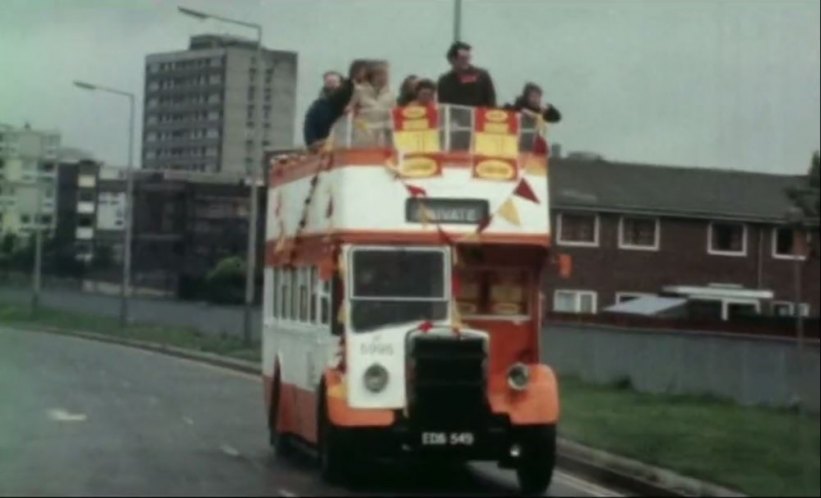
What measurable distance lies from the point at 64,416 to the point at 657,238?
944cm

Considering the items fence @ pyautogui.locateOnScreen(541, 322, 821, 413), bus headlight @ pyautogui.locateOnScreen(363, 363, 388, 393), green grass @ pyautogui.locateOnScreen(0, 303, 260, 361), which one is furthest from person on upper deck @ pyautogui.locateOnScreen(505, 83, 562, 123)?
green grass @ pyautogui.locateOnScreen(0, 303, 260, 361)

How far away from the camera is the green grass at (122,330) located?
57.9 m

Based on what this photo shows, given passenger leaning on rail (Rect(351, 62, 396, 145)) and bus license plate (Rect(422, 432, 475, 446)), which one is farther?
passenger leaning on rail (Rect(351, 62, 396, 145))

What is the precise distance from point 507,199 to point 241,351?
33.9m

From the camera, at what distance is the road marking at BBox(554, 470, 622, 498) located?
21.1 meters

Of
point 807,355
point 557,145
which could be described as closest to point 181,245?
point 557,145

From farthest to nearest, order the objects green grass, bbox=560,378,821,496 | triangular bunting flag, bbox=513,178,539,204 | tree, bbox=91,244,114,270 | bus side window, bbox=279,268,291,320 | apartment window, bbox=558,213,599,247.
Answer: tree, bbox=91,244,114,270 → apartment window, bbox=558,213,599,247 → bus side window, bbox=279,268,291,320 → triangular bunting flag, bbox=513,178,539,204 → green grass, bbox=560,378,821,496

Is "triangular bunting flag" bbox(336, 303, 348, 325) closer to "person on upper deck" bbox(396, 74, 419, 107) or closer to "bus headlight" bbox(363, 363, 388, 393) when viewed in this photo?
"bus headlight" bbox(363, 363, 388, 393)

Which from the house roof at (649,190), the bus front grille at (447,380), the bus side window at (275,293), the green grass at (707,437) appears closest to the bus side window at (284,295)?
the bus side window at (275,293)

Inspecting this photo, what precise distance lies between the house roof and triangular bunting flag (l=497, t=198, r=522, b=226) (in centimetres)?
1067

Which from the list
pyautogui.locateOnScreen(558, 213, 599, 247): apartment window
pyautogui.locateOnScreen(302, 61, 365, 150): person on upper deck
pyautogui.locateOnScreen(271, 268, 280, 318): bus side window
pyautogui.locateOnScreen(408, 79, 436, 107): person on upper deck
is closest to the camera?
pyautogui.locateOnScreen(408, 79, 436, 107): person on upper deck

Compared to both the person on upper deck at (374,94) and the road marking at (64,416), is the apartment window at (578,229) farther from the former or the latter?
the person on upper deck at (374,94)

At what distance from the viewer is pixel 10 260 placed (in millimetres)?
66188

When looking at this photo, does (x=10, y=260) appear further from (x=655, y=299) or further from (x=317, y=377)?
(x=317, y=377)
